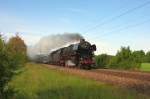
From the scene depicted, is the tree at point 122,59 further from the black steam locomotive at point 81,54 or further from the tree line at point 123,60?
the black steam locomotive at point 81,54

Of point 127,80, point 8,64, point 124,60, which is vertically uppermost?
point 124,60

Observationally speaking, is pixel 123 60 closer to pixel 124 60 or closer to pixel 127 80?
pixel 124 60

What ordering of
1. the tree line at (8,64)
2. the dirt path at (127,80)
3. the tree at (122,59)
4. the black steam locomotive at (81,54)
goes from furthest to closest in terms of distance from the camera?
the tree at (122,59)
the black steam locomotive at (81,54)
the dirt path at (127,80)
the tree line at (8,64)

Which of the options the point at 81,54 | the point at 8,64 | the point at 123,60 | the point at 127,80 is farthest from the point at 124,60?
the point at 8,64

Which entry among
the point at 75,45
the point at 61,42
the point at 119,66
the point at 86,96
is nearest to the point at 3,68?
the point at 86,96

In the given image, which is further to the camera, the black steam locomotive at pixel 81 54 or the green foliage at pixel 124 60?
the green foliage at pixel 124 60

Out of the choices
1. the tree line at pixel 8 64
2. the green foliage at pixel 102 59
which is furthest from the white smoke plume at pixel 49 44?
the tree line at pixel 8 64

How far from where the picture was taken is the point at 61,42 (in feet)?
233

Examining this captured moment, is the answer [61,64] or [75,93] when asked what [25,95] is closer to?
[75,93]

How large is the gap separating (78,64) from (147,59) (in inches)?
1437

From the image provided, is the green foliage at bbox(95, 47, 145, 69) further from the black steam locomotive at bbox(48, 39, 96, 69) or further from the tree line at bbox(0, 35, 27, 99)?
the tree line at bbox(0, 35, 27, 99)

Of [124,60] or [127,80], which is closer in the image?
[127,80]

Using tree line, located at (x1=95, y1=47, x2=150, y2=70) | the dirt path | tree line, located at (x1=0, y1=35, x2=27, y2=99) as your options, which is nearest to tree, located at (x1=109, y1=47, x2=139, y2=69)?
tree line, located at (x1=95, y1=47, x2=150, y2=70)

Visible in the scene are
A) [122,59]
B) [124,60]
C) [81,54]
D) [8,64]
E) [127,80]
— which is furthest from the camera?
[122,59]
